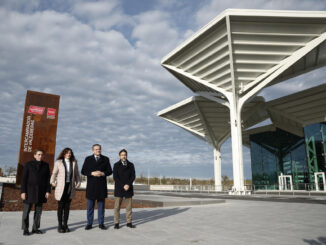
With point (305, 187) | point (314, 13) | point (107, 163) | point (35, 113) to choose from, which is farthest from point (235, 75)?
point (107, 163)

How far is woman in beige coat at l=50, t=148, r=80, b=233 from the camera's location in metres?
5.34

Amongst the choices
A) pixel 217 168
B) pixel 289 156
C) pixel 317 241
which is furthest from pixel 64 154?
pixel 217 168

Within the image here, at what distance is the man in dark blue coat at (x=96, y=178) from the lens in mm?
5629

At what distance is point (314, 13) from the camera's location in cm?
1934

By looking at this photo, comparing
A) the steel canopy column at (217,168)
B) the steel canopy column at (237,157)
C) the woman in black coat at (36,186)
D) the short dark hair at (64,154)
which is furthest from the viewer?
the steel canopy column at (217,168)

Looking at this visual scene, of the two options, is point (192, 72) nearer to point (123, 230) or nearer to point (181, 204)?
point (181, 204)

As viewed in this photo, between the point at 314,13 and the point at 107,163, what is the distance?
20112 mm

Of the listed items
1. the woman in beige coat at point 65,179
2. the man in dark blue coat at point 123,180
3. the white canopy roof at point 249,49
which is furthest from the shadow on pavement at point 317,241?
the white canopy roof at point 249,49

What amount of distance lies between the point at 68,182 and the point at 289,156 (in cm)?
3555

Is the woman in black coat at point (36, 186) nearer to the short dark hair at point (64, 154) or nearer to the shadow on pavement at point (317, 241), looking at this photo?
the short dark hair at point (64, 154)

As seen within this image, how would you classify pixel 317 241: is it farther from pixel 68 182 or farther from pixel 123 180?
pixel 68 182

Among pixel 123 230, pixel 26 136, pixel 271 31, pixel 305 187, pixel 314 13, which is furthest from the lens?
pixel 305 187

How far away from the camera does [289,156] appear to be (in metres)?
35.5

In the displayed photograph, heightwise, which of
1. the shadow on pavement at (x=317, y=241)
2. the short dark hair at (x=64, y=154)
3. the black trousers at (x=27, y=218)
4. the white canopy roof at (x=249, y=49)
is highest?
the white canopy roof at (x=249, y=49)
